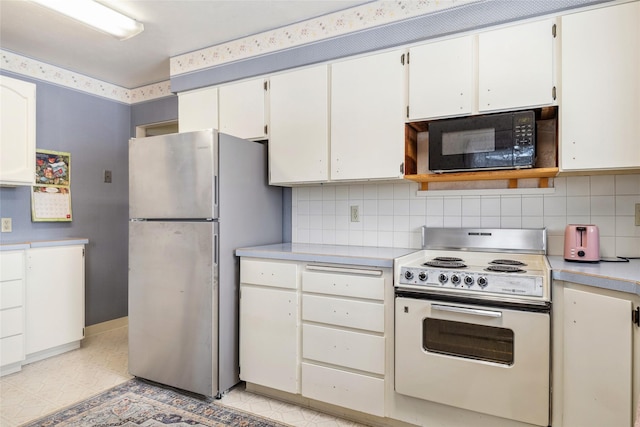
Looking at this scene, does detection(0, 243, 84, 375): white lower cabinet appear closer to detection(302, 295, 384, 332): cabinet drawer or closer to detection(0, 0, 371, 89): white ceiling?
detection(0, 0, 371, 89): white ceiling

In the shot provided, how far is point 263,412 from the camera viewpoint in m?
2.23

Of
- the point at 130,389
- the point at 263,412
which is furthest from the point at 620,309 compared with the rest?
the point at 130,389

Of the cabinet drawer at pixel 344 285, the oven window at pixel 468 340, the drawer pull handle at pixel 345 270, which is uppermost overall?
the drawer pull handle at pixel 345 270

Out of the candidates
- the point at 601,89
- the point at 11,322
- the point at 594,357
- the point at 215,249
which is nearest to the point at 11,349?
the point at 11,322

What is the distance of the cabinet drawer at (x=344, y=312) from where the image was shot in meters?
2.05

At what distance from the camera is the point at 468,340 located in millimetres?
1833

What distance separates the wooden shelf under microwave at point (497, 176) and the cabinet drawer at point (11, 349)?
2.99 m

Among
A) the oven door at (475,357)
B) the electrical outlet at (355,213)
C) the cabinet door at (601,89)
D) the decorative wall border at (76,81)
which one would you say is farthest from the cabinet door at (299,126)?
the decorative wall border at (76,81)

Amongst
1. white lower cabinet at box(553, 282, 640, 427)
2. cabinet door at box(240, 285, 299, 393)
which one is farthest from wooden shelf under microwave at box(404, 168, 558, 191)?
cabinet door at box(240, 285, 299, 393)

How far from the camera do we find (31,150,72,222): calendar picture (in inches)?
128

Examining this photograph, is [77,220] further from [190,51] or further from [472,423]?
[472,423]

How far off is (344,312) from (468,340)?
0.66 m

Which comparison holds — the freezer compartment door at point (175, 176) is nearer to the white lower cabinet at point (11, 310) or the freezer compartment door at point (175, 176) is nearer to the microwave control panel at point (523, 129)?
the white lower cabinet at point (11, 310)

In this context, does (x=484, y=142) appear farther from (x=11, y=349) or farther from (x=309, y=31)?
(x=11, y=349)
